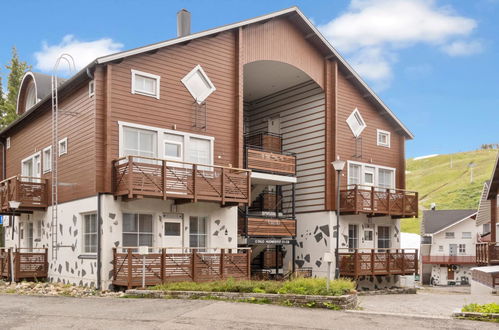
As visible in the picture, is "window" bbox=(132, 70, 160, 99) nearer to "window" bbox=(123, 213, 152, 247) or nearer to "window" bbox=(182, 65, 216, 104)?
"window" bbox=(182, 65, 216, 104)

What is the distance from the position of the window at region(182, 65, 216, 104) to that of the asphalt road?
969 cm

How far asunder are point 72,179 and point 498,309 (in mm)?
15614

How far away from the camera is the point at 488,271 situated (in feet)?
85.3

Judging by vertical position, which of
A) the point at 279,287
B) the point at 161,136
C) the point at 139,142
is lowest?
the point at 279,287

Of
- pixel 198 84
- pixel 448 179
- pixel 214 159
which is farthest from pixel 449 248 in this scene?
pixel 448 179

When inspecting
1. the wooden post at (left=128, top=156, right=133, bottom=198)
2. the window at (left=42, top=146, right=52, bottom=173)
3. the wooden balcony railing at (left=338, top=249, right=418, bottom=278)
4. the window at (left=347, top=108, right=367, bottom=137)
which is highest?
the window at (left=347, top=108, right=367, bottom=137)

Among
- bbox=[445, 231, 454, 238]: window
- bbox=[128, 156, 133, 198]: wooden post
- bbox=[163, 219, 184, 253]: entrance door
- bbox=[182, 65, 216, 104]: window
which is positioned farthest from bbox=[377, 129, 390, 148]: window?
bbox=[445, 231, 454, 238]: window

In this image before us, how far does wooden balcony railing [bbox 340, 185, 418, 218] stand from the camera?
27875 mm

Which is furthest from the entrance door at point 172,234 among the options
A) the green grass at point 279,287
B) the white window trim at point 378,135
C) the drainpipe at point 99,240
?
the white window trim at point 378,135

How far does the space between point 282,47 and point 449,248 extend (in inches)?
1804

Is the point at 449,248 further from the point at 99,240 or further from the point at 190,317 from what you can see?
the point at 190,317

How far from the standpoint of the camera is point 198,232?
23203 millimetres

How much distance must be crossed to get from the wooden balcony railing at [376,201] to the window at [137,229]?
10.5 metres

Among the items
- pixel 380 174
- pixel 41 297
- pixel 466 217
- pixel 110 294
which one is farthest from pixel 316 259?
pixel 466 217
